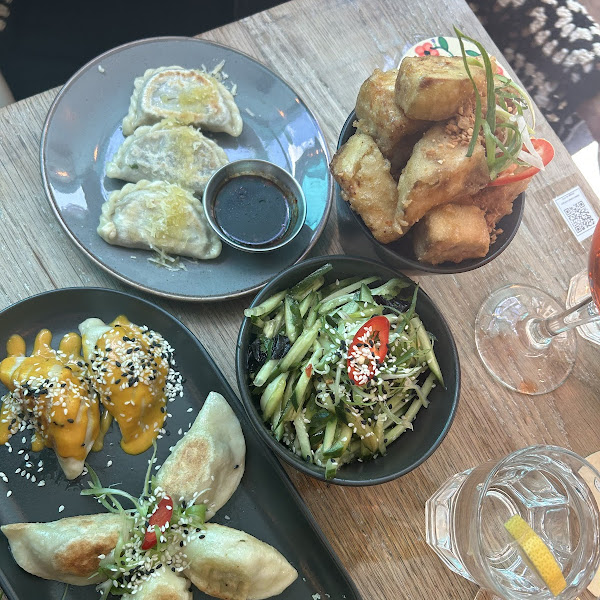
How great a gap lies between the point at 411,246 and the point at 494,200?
298 millimetres

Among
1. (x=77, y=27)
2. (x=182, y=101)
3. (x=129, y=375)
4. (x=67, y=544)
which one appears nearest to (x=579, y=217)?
(x=182, y=101)

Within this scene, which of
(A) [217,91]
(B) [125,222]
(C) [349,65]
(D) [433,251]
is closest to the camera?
(D) [433,251]

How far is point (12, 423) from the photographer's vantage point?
197cm

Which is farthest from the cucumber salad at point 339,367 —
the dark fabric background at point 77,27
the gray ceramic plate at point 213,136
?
the dark fabric background at point 77,27

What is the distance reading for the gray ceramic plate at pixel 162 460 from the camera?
6.39 ft

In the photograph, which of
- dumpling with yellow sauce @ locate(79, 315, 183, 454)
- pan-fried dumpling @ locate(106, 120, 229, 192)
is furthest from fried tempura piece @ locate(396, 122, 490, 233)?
dumpling with yellow sauce @ locate(79, 315, 183, 454)

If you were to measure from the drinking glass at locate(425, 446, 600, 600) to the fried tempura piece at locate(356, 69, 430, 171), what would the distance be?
1002 millimetres

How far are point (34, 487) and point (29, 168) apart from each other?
1133 mm

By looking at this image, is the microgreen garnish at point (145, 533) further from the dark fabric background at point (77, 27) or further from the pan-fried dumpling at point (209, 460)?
the dark fabric background at point (77, 27)

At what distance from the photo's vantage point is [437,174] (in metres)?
1.75

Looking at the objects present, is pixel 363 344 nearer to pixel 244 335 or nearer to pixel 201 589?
pixel 244 335

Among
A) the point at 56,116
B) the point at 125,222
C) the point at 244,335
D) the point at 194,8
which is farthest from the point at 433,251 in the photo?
the point at 194,8

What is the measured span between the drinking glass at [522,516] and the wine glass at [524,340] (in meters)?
0.43

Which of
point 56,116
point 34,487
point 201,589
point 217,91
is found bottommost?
point 201,589
